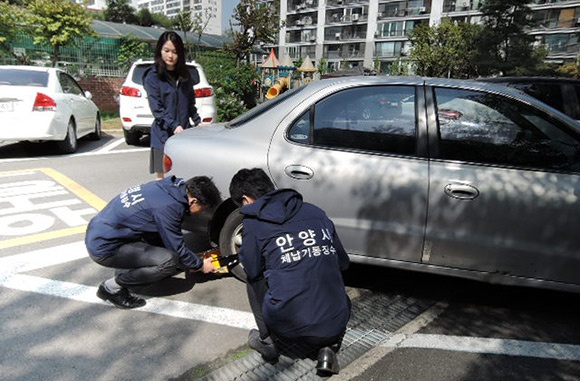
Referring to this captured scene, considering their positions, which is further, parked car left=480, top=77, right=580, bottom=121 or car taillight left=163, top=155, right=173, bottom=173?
parked car left=480, top=77, right=580, bottom=121

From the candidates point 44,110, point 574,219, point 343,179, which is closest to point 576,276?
point 574,219

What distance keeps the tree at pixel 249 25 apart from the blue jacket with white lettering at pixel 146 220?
18718 mm

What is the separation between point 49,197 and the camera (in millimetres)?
4918

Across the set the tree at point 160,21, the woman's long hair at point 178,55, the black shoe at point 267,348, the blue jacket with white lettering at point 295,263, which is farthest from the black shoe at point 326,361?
→ the tree at point 160,21

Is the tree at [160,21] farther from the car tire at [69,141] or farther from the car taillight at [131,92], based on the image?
the car tire at [69,141]

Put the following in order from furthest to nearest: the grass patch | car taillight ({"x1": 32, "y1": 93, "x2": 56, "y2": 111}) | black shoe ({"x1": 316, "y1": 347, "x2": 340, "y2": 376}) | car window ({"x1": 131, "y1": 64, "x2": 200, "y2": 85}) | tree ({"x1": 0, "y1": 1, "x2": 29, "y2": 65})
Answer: tree ({"x1": 0, "y1": 1, "x2": 29, "y2": 65}) → the grass patch → car window ({"x1": 131, "y1": 64, "x2": 200, "y2": 85}) → car taillight ({"x1": 32, "y1": 93, "x2": 56, "y2": 111}) → black shoe ({"x1": 316, "y1": 347, "x2": 340, "y2": 376})

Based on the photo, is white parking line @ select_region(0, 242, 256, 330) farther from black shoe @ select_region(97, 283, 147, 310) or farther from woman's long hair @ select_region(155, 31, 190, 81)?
woman's long hair @ select_region(155, 31, 190, 81)

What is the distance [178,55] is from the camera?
3.88 metres

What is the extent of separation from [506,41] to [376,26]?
30.2 m

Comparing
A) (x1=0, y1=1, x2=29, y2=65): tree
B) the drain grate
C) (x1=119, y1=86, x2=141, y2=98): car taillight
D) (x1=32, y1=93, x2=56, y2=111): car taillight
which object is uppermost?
(x1=0, y1=1, x2=29, y2=65): tree

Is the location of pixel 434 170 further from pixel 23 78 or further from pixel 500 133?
pixel 23 78

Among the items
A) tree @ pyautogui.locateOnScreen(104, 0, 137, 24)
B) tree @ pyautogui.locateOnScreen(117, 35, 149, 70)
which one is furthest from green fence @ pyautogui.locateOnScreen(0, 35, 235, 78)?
tree @ pyautogui.locateOnScreen(104, 0, 137, 24)

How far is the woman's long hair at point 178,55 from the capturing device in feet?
12.5

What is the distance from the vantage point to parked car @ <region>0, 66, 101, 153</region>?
6203mm
